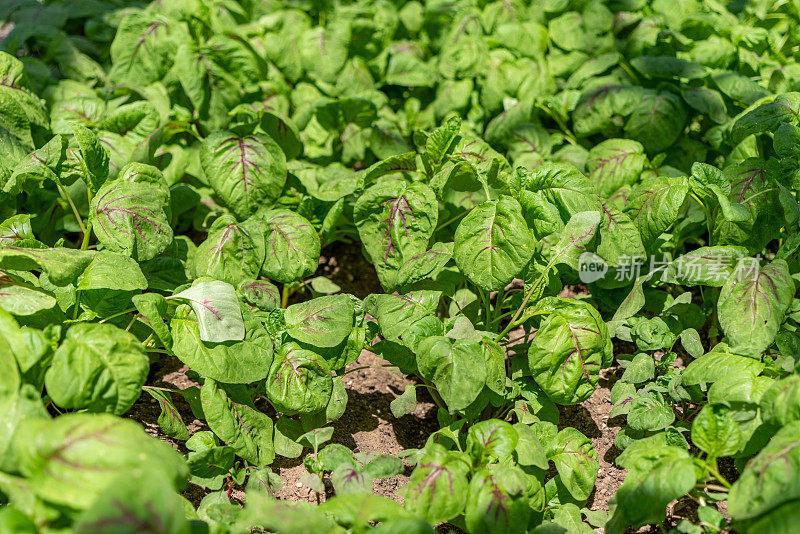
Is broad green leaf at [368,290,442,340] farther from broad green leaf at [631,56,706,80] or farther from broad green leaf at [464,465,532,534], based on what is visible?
broad green leaf at [631,56,706,80]

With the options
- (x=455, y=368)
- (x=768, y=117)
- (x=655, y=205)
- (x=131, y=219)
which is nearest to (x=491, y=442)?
(x=455, y=368)

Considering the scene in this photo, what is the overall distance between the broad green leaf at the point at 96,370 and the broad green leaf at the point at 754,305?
6.01 ft

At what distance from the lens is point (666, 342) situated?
2.34 m

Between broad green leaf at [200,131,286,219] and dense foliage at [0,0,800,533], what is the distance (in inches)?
0.5

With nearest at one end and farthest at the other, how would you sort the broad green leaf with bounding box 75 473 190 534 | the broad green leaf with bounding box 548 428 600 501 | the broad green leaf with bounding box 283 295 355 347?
the broad green leaf with bounding box 75 473 190 534
the broad green leaf with bounding box 548 428 600 501
the broad green leaf with bounding box 283 295 355 347

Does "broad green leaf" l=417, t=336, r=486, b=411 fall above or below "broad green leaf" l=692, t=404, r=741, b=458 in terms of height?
above

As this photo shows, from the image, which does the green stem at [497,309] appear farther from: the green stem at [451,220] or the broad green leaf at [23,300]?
the broad green leaf at [23,300]

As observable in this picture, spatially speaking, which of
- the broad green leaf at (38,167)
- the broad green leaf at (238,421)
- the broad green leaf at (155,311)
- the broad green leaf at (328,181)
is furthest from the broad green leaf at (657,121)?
the broad green leaf at (38,167)

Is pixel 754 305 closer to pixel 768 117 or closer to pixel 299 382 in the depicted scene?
pixel 768 117

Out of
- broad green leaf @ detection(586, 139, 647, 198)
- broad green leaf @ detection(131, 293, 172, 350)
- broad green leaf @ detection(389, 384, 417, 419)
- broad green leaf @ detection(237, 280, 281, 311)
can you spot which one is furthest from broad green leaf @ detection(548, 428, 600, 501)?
broad green leaf @ detection(131, 293, 172, 350)

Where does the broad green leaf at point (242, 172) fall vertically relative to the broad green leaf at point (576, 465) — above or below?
above

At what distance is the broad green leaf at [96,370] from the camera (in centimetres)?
168

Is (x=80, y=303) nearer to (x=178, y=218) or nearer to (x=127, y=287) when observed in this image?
(x=127, y=287)

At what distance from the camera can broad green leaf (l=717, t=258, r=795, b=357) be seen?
2.12 meters
